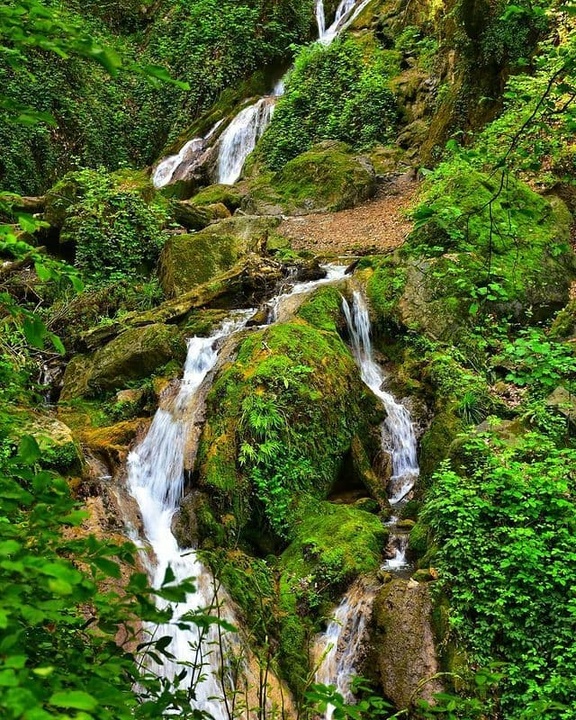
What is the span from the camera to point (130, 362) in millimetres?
7637

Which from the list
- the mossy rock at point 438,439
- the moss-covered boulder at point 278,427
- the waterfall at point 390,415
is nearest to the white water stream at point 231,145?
the waterfall at point 390,415

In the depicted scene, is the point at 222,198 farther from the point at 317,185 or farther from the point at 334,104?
the point at 334,104

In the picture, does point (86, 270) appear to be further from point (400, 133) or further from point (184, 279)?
point (400, 133)

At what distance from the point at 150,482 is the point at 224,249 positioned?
4.95 metres

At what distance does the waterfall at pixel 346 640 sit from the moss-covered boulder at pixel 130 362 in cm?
412

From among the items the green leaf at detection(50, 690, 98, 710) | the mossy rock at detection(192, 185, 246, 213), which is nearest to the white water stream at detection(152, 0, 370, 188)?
the mossy rock at detection(192, 185, 246, 213)

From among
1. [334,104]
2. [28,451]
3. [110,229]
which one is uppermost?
[334,104]

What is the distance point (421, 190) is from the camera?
11.4 metres

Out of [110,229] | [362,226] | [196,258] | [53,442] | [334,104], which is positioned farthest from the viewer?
[334,104]

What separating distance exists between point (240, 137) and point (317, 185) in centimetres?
525

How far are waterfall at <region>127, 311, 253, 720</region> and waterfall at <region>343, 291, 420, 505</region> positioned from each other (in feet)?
7.08

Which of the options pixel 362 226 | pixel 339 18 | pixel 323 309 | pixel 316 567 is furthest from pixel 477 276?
pixel 339 18

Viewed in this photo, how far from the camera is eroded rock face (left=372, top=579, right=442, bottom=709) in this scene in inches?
165

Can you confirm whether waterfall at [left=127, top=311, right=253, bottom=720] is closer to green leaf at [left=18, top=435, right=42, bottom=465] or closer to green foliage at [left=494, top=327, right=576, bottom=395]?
green foliage at [left=494, top=327, right=576, bottom=395]
